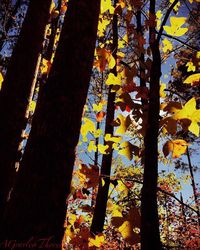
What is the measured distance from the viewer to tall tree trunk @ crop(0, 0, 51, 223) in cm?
181

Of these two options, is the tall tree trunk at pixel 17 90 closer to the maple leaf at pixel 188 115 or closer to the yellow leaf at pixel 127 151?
the yellow leaf at pixel 127 151

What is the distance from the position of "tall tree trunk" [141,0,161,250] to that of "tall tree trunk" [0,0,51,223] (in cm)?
102

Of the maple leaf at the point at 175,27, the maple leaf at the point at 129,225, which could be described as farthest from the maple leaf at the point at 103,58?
the maple leaf at the point at 129,225

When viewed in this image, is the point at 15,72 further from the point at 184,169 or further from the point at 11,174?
the point at 184,169

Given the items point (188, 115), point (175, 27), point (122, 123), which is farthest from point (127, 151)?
point (175, 27)

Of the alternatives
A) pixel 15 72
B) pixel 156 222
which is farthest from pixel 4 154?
pixel 156 222

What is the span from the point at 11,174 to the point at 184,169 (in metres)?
16.0

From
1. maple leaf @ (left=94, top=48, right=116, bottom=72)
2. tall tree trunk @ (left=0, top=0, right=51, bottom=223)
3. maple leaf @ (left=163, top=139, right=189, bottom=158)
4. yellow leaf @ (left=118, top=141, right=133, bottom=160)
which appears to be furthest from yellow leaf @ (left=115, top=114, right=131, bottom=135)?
tall tree trunk @ (left=0, top=0, right=51, bottom=223)

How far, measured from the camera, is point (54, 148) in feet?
3.63

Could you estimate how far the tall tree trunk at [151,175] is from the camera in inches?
40.7

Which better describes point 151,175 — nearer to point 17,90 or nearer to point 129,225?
point 129,225

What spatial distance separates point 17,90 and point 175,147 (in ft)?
3.97

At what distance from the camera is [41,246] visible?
973 millimetres

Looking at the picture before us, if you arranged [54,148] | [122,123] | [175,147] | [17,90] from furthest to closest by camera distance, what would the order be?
1. [17,90]
2. [122,123]
3. [175,147]
4. [54,148]
